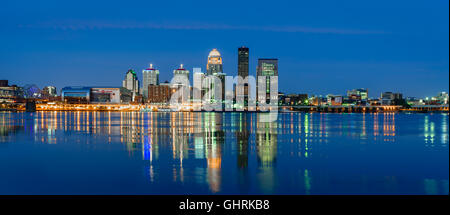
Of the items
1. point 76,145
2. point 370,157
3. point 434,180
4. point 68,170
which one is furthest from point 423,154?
point 76,145

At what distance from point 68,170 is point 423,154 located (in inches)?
846

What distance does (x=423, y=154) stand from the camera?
28.0m

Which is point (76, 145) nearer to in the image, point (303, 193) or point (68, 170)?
point (68, 170)

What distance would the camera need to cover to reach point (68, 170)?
20172 mm

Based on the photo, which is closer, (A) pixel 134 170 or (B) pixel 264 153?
(A) pixel 134 170

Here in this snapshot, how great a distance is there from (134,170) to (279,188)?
712cm
